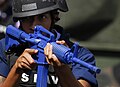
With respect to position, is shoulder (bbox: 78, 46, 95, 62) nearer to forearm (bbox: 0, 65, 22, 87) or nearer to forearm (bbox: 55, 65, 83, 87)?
forearm (bbox: 55, 65, 83, 87)

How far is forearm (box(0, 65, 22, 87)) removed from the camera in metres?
3.28

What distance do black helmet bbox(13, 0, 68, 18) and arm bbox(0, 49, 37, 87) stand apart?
379 mm

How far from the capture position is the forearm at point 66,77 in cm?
321

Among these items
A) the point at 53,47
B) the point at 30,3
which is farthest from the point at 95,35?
the point at 53,47

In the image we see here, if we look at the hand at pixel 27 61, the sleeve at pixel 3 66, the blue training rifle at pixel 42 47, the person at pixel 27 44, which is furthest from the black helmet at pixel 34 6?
the hand at pixel 27 61

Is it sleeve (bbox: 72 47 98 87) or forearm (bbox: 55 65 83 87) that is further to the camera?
sleeve (bbox: 72 47 98 87)

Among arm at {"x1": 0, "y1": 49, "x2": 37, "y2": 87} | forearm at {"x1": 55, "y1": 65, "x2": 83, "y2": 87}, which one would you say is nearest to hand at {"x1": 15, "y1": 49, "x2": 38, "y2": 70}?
arm at {"x1": 0, "y1": 49, "x2": 37, "y2": 87}

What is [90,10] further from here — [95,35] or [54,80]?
A: [54,80]

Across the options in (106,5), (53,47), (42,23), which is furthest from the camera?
(106,5)

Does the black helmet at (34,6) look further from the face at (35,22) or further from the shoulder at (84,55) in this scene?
the shoulder at (84,55)

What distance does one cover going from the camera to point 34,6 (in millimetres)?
3605

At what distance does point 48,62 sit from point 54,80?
401 millimetres

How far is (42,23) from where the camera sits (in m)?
3.48

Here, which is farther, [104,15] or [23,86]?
[104,15]
